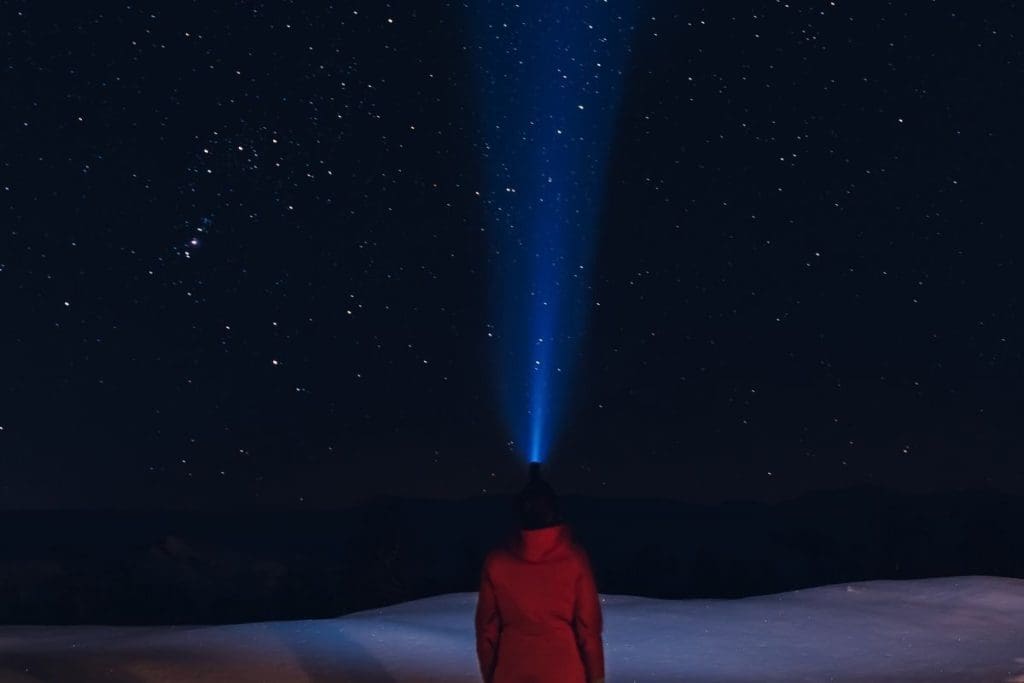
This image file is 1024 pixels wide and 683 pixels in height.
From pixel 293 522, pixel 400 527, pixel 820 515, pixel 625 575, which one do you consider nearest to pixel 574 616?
pixel 400 527

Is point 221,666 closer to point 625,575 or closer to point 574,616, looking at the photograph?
point 574,616

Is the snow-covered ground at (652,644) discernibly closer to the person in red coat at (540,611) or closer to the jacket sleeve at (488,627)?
the jacket sleeve at (488,627)

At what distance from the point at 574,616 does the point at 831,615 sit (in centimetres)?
699

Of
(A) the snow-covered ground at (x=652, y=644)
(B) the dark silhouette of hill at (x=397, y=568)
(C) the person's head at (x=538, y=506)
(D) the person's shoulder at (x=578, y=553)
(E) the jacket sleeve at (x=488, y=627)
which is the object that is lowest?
(B) the dark silhouette of hill at (x=397, y=568)

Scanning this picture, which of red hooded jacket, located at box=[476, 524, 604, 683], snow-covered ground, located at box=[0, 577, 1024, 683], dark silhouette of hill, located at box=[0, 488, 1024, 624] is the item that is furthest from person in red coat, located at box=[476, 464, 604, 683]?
dark silhouette of hill, located at box=[0, 488, 1024, 624]

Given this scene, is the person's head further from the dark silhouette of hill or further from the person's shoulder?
the dark silhouette of hill

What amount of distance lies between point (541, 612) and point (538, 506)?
528 millimetres

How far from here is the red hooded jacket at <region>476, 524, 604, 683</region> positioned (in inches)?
226

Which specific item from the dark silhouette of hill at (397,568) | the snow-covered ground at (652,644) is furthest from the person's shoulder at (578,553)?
the dark silhouette of hill at (397,568)

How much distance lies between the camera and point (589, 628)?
19.3ft

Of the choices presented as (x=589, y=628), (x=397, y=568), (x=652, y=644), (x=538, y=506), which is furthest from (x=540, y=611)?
(x=397, y=568)

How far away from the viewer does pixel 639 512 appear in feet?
391

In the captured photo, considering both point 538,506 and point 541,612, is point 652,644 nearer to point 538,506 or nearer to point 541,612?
point 541,612

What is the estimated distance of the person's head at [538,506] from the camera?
559 cm
